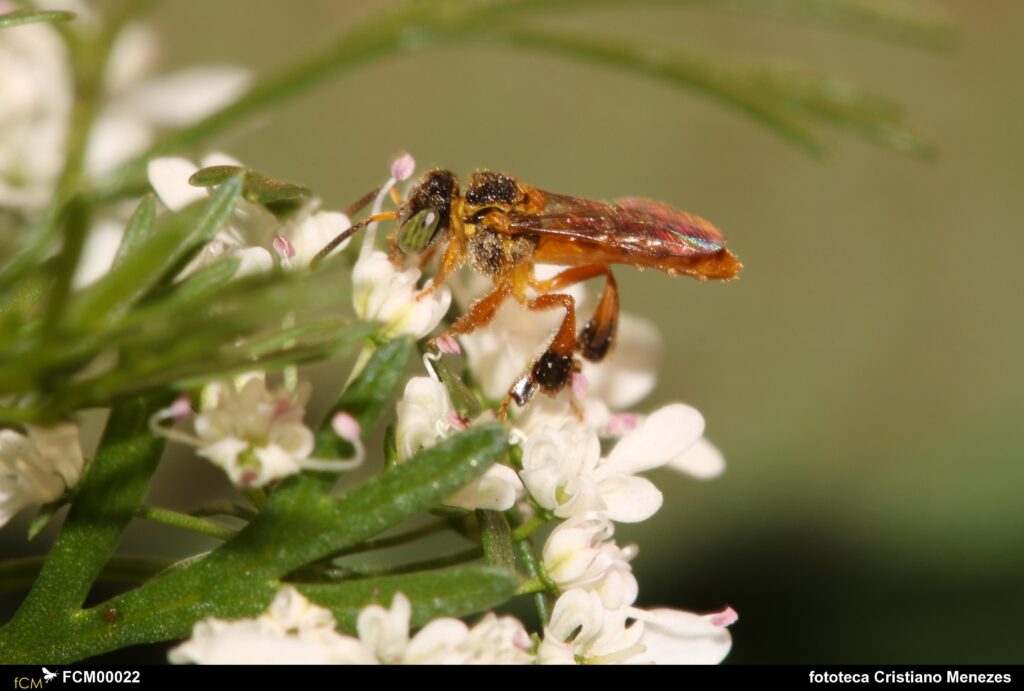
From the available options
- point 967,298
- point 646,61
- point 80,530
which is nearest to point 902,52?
point 967,298

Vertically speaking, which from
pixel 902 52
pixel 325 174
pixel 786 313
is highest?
pixel 902 52

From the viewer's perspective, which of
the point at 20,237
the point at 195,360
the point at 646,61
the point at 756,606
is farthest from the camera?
the point at 756,606

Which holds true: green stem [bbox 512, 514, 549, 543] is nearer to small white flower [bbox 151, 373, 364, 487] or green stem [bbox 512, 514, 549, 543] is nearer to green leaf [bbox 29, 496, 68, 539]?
small white flower [bbox 151, 373, 364, 487]

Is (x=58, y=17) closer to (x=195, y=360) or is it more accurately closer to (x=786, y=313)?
(x=195, y=360)

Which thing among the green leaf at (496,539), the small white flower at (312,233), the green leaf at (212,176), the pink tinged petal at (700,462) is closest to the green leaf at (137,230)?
the green leaf at (212,176)

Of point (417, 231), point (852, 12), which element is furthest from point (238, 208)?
point (852, 12)

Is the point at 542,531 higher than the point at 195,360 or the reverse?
higher
